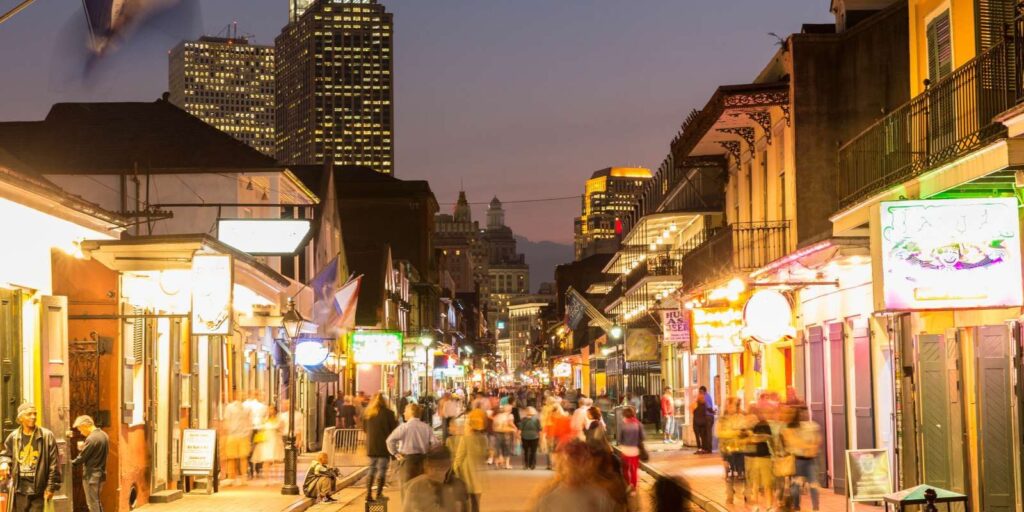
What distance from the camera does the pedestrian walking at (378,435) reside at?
23188 mm

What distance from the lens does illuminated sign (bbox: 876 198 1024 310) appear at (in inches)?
574

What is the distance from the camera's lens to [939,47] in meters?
18.8

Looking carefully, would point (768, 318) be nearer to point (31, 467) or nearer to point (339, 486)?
point (339, 486)

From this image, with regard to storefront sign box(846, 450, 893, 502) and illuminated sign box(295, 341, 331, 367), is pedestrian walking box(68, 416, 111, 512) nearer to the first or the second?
storefront sign box(846, 450, 893, 502)

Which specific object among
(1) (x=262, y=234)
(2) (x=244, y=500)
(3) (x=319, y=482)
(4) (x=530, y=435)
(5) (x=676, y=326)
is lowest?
(2) (x=244, y=500)

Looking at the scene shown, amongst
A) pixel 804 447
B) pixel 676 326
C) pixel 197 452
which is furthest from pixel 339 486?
pixel 676 326

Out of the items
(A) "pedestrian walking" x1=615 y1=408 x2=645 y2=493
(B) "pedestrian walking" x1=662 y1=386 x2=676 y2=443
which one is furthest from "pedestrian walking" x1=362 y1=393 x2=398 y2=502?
(B) "pedestrian walking" x1=662 y1=386 x2=676 y2=443

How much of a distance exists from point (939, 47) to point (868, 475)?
20.1 feet

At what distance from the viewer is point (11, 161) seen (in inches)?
652

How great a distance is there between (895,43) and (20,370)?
18.4 m

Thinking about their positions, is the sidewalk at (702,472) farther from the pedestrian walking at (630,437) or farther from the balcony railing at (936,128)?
the balcony railing at (936,128)

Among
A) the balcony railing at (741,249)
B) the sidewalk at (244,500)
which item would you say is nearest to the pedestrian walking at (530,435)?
the balcony railing at (741,249)

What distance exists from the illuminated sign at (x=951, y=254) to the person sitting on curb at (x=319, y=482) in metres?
12.6

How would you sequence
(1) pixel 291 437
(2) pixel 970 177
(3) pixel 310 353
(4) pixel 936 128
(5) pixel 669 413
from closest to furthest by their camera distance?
(2) pixel 970 177, (4) pixel 936 128, (1) pixel 291 437, (3) pixel 310 353, (5) pixel 669 413
